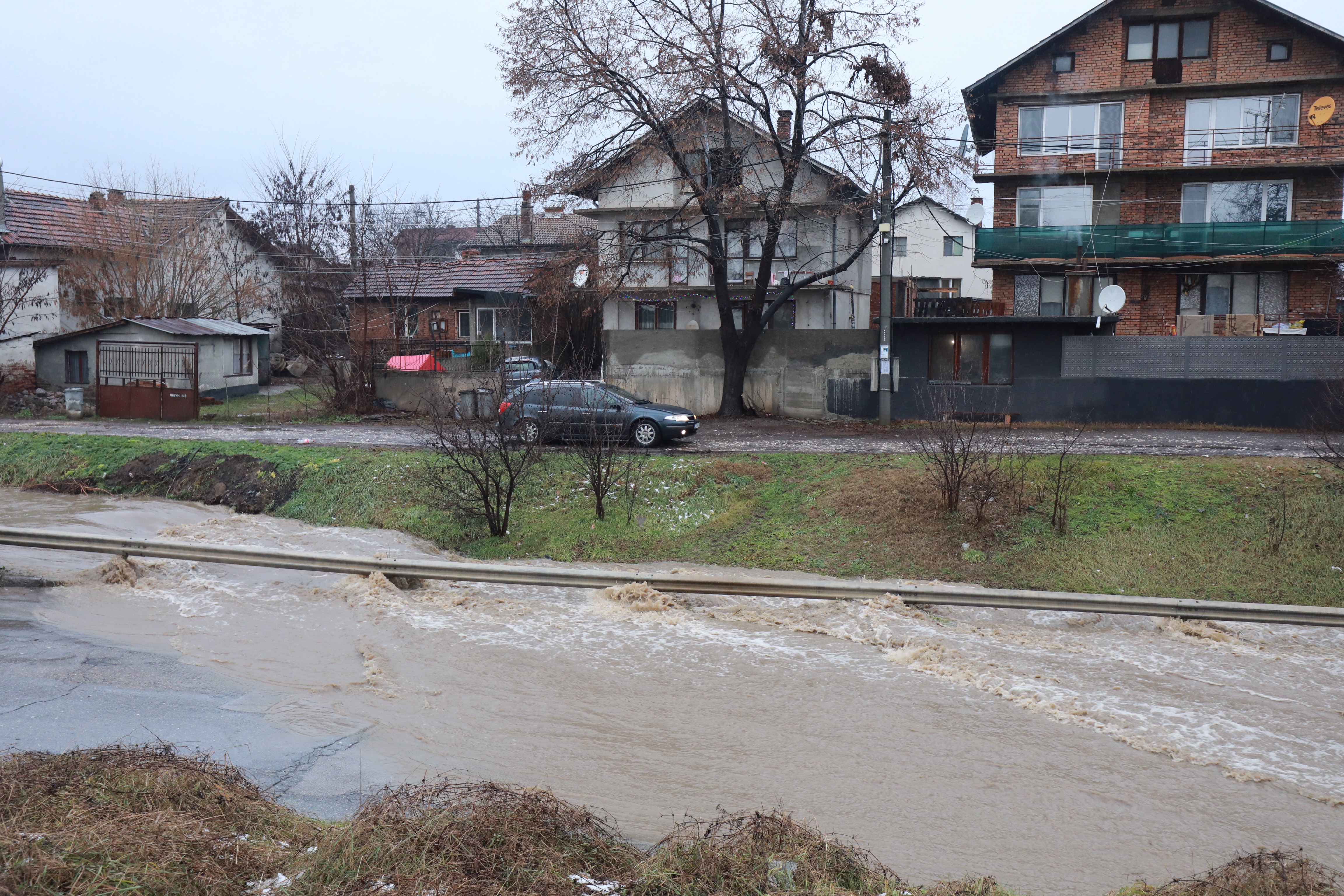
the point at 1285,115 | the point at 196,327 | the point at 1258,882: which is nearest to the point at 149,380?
the point at 196,327

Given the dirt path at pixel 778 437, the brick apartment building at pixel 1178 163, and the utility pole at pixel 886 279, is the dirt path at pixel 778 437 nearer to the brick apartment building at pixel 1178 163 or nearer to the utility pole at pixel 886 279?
the utility pole at pixel 886 279

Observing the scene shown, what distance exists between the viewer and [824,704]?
31.0 ft

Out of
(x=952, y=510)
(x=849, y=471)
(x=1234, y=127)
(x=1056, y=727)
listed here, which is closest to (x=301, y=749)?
(x=1056, y=727)

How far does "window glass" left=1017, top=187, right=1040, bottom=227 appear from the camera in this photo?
1161 inches

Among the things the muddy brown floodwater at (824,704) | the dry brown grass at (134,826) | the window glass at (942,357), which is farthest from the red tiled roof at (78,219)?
the dry brown grass at (134,826)

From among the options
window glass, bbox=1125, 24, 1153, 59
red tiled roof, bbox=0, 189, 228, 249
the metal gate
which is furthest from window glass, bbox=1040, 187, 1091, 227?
red tiled roof, bbox=0, 189, 228, 249

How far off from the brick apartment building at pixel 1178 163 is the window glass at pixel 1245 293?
0.15 feet

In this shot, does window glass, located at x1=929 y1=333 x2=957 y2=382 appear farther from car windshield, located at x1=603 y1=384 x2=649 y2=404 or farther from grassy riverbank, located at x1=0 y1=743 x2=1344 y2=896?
grassy riverbank, located at x1=0 y1=743 x2=1344 y2=896

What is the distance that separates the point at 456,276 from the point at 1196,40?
1028 inches

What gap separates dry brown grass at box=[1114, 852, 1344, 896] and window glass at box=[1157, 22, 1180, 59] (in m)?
28.4

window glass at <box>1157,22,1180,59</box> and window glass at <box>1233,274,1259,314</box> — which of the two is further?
window glass at <box>1233,274,1259,314</box>

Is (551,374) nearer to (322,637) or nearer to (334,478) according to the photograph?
(334,478)

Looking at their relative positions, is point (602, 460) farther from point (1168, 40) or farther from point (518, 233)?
point (518, 233)

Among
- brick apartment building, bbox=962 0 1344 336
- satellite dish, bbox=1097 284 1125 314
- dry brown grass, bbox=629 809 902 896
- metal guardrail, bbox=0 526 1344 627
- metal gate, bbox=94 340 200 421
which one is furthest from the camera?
brick apartment building, bbox=962 0 1344 336
